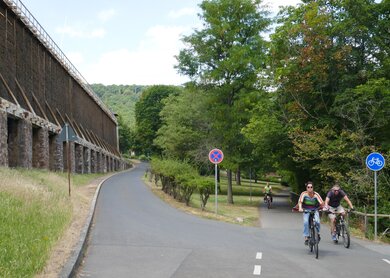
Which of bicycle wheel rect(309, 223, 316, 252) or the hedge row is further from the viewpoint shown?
the hedge row

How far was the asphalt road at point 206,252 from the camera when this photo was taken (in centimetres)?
→ 822

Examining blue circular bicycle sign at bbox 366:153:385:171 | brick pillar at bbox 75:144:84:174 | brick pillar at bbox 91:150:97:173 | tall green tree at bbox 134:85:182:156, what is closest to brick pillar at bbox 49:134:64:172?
brick pillar at bbox 75:144:84:174

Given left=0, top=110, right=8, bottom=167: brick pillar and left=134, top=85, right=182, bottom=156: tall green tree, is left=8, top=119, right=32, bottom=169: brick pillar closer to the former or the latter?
left=0, top=110, right=8, bottom=167: brick pillar

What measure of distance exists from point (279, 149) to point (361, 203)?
7173 millimetres

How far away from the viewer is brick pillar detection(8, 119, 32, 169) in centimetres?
2612

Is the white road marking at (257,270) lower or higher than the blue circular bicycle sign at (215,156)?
lower

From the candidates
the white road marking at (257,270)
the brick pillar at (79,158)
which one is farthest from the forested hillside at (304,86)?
the brick pillar at (79,158)

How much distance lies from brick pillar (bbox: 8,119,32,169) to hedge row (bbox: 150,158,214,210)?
26.0 feet

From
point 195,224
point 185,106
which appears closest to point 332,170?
point 195,224

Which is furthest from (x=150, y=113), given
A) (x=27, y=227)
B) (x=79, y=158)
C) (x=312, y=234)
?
(x=27, y=227)

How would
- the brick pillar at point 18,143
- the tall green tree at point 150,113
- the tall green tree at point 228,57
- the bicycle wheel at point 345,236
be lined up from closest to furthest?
the bicycle wheel at point 345,236
the brick pillar at point 18,143
the tall green tree at point 228,57
the tall green tree at point 150,113

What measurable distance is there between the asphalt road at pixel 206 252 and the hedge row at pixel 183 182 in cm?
362

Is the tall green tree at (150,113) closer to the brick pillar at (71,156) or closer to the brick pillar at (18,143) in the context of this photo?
the brick pillar at (71,156)

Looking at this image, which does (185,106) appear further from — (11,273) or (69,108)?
(11,273)
